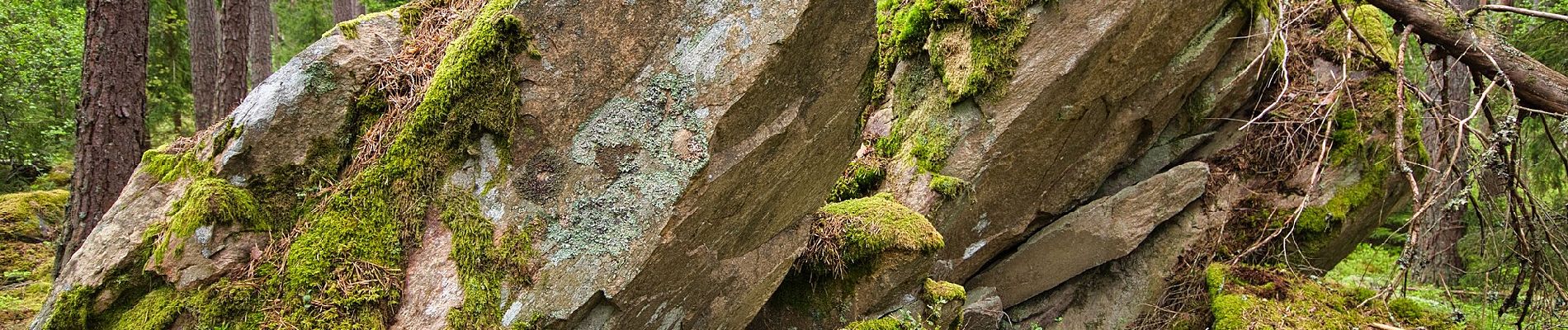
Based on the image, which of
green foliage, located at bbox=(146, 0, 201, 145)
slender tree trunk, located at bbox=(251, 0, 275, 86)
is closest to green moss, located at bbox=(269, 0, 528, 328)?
slender tree trunk, located at bbox=(251, 0, 275, 86)

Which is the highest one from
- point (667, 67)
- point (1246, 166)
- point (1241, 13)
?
point (667, 67)

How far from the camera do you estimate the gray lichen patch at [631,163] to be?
3.61m

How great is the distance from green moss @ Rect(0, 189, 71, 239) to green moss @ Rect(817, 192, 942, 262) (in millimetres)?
8049

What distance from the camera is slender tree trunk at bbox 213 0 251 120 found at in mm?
8484

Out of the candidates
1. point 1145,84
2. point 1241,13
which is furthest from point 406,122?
point 1241,13

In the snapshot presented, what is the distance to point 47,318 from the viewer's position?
10.8 ft

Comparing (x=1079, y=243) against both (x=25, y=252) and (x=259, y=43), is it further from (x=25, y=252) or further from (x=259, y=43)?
(x=259, y=43)

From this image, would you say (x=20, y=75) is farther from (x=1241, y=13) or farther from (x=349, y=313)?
(x=1241, y=13)

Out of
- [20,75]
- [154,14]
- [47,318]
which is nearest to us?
[47,318]

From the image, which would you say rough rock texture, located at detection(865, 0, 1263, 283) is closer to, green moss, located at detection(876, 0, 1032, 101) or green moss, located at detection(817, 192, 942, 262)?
green moss, located at detection(876, 0, 1032, 101)

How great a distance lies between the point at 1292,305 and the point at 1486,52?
7.43ft

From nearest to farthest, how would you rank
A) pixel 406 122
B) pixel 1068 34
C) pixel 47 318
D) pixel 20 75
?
pixel 47 318 → pixel 406 122 → pixel 1068 34 → pixel 20 75

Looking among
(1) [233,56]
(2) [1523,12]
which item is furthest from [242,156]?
(2) [1523,12]

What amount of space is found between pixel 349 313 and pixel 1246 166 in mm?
7156
